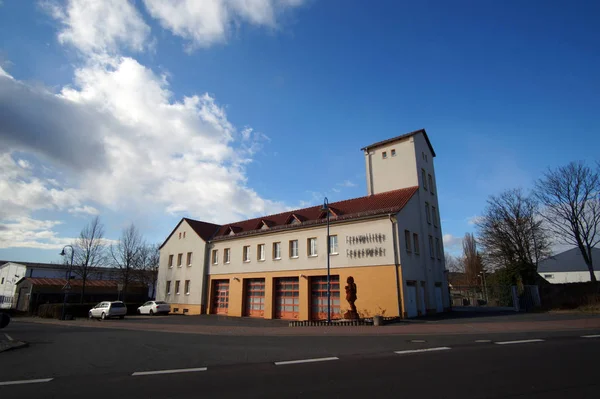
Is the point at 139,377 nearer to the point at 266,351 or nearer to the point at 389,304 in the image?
the point at 266,351

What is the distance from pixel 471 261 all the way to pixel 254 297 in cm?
4672

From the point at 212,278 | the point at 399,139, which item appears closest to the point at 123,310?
the point at 212,278

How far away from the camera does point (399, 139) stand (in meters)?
29.5

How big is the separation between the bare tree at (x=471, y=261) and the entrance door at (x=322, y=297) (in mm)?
43123

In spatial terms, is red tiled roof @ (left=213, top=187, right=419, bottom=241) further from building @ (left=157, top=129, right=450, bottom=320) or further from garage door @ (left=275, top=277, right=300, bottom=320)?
garage door @ (left=275, top=277, right=300, bottom=320)

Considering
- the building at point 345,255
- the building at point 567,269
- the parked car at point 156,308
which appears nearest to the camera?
the building at point 345,255

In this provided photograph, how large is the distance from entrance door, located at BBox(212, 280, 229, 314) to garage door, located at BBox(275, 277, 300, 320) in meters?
6.95

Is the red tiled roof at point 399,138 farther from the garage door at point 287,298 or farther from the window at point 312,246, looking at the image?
the garage door at point 287,298

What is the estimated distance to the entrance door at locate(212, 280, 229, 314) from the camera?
33750 mm

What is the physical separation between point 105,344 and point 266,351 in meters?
6.80

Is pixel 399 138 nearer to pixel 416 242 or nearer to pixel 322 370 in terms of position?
pixel 416 242

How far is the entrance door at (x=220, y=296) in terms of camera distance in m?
33.8

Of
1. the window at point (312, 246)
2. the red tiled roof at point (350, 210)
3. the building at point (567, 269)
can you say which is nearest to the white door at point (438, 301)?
the red tiled roof at point (350, 210)

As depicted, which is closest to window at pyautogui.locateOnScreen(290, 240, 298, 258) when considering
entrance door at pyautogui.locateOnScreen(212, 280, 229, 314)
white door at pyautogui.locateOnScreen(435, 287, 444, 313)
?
entrance door at pyautogui.locateOnScreen(212, 280, 229, 314)
